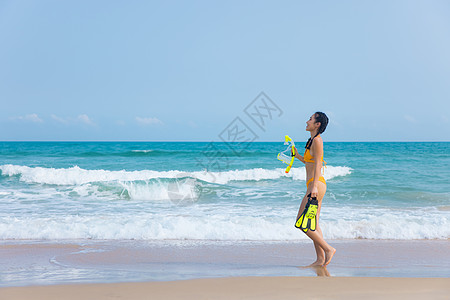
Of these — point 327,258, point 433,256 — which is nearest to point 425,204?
point 433,256

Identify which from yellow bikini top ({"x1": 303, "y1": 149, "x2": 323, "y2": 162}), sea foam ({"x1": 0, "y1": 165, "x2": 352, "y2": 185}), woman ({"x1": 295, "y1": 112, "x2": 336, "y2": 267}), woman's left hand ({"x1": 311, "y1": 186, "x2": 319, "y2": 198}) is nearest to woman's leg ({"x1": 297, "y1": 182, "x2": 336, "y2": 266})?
woman ({"x1": 295, "y1": 112, "x2": 336, "y2": 267})

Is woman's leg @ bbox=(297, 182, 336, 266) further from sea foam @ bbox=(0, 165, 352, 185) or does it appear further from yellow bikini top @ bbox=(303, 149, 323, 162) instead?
sea foam @ bbox=(0, 165, 352, 185)

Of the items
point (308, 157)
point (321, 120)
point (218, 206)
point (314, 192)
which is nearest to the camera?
point (314, 192)

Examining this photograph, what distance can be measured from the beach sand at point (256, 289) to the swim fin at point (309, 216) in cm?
59

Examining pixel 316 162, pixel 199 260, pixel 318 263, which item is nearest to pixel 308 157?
pixel 316 162

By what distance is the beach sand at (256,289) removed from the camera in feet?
12.1

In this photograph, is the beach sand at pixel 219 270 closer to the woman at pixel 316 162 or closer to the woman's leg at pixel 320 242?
the woman's leg at pixel 320 242

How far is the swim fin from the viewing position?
459 cm

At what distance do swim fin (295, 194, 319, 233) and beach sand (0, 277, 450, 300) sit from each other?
59 centimetres

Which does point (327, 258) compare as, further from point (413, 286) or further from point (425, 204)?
point (425, 204)

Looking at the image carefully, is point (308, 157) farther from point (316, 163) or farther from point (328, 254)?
point (328, 254)

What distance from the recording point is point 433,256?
18.6ft

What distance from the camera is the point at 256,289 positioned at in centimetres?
389

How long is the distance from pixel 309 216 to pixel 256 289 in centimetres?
111
